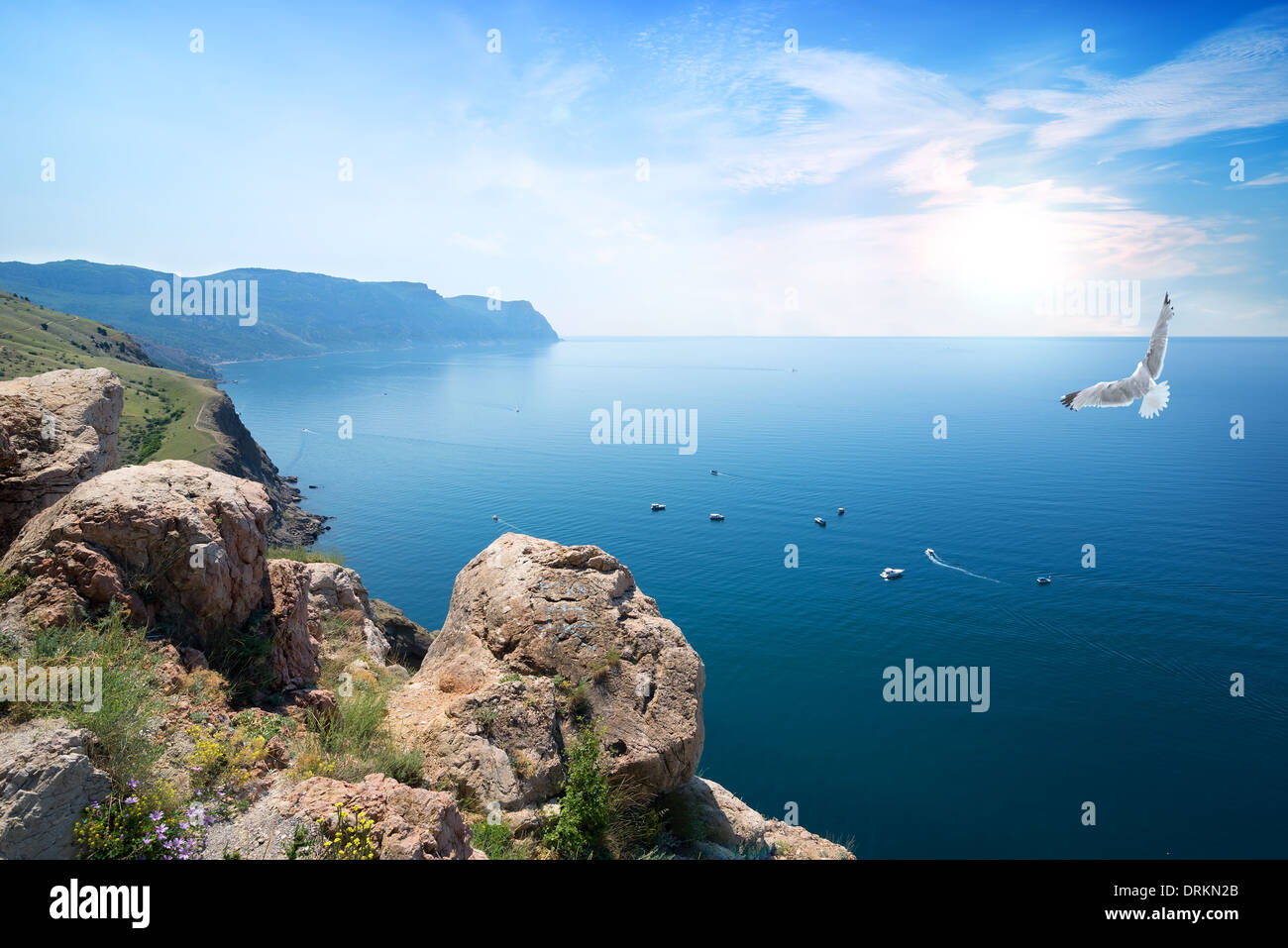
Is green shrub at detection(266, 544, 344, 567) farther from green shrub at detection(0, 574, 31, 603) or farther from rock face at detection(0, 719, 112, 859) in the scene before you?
rock face at detection(0, 719, 112, 859)

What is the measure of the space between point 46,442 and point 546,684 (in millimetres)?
10731

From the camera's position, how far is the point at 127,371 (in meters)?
101

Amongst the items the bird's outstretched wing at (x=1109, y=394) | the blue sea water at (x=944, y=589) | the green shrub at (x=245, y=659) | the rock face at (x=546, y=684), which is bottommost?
the blue sea water at (x=944, y=589)

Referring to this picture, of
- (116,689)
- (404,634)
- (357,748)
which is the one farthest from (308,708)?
(404,634)

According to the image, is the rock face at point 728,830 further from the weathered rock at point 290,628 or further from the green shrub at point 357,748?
the weathered rock at point 290,628

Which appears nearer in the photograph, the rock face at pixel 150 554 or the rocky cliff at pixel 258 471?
the rock face at pixel 150 554

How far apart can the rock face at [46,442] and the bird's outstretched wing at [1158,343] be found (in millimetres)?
23884

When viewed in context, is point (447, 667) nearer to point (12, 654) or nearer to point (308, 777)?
point (308, 777)

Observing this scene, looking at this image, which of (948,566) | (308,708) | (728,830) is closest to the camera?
(308,708)

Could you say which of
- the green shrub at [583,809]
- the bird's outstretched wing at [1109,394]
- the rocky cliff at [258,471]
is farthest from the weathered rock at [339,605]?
the rocky cliff at [258,471]

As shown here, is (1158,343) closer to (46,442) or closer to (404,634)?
(46,442)

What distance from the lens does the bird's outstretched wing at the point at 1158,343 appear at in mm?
16125
